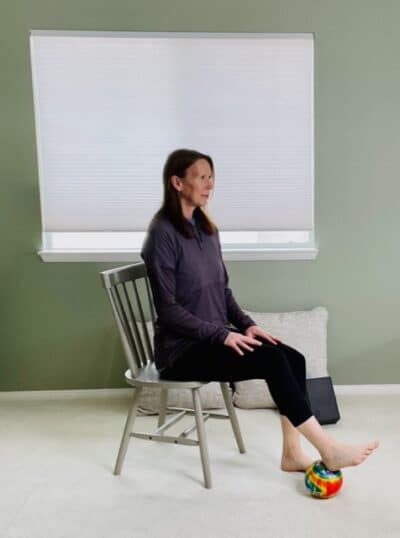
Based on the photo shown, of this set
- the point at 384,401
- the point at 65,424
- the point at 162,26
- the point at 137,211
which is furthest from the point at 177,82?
the point at 384,401

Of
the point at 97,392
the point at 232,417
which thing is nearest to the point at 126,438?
the point at 232,417

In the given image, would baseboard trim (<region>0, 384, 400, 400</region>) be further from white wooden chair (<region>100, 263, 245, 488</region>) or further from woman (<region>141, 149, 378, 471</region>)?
woman (<region>141, 149, 378, 471</region>)

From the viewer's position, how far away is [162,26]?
2.99 meters

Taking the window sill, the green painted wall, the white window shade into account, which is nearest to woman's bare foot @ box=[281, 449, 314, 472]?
the green painted wall

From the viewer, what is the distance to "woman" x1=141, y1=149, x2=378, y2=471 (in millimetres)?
2053

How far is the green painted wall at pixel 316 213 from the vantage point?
2990 millimetres

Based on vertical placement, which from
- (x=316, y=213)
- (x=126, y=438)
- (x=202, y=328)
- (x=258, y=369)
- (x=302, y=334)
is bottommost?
(x=126, y=438)

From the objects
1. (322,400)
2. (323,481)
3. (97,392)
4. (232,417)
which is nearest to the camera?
(323,481)

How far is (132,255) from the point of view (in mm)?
3125

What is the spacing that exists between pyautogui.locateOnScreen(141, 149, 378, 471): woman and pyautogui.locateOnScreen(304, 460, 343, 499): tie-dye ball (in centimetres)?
3

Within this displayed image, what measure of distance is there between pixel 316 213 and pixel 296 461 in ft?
4.67

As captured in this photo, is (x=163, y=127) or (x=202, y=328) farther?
(x=163, y=127)

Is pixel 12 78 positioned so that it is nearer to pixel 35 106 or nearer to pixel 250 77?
pixel 35 106

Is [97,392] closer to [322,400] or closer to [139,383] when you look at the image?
[139,383]
